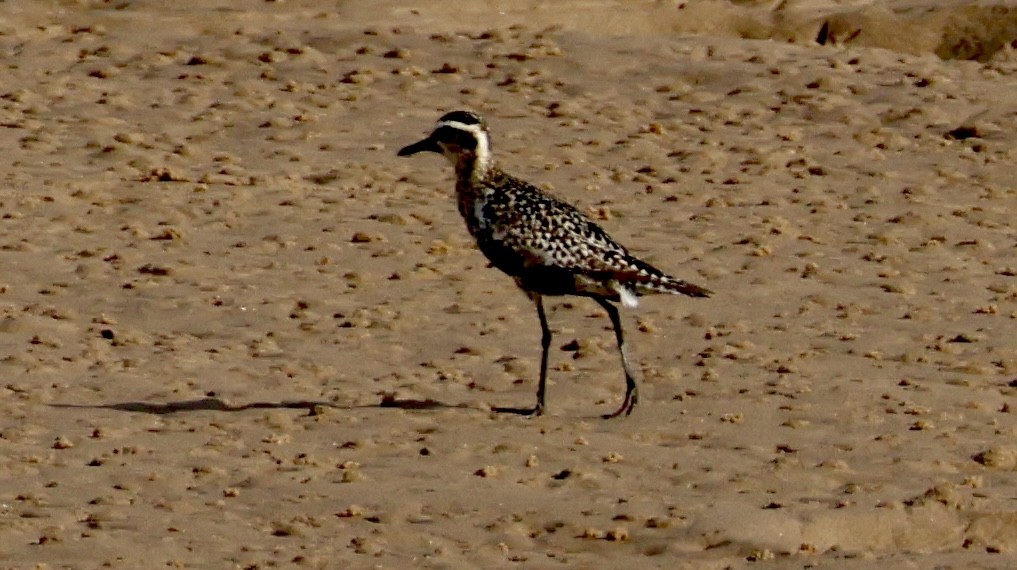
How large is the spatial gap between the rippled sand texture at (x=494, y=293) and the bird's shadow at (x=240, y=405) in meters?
0.02

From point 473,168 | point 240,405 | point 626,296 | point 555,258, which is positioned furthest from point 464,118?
point 240,405

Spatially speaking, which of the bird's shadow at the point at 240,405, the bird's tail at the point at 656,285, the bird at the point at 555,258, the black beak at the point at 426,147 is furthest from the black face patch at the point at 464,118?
the bird's shadow at the point at 240,405

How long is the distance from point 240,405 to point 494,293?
2.24 metres

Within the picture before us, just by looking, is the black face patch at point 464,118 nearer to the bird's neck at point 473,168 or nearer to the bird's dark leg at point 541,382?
the bird's neck at point 473,168

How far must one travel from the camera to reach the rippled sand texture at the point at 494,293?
849 centimetres

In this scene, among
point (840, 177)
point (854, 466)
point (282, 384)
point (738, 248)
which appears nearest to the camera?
point (854, 466)

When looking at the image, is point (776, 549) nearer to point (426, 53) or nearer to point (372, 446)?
point (372, 446)

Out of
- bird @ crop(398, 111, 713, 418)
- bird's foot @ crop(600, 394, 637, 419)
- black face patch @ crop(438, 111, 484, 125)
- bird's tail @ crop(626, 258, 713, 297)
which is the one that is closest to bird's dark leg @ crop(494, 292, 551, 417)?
bird @ crop(398, 111, 713, 418)

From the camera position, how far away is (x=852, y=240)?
12977 millimetres

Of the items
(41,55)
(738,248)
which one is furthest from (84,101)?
(738,248)

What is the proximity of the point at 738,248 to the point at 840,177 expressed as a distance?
1.77m

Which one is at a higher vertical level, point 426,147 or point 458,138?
point 458,138

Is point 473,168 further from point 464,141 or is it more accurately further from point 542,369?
point 542,369

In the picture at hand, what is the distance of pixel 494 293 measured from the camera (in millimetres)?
11797
